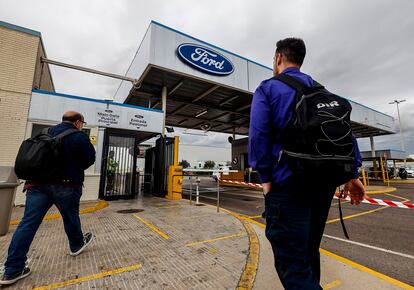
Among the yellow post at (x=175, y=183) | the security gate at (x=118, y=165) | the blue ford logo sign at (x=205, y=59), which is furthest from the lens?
the blue ford logo sign at (x=205, y=59)

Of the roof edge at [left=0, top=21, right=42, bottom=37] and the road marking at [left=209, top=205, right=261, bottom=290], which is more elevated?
the roof edge at [left=0, top=21, right=42, bottom=37]

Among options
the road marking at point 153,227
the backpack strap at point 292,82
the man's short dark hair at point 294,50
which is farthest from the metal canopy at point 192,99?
the backpack strap at point 292,82

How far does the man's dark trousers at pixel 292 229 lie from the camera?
127 centimetres

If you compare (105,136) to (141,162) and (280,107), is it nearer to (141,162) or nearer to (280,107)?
(280,107)

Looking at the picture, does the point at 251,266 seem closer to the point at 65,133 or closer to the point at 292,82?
the point at 292,82

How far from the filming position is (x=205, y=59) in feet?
33.6

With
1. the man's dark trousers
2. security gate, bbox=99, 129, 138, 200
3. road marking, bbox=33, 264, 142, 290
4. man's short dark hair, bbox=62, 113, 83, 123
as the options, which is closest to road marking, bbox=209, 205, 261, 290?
the man's dark trousers

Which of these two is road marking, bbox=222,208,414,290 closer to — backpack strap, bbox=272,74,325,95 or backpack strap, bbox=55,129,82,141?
backpack strap, bbox=272,74,325,95

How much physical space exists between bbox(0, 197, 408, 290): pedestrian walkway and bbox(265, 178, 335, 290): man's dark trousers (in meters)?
1.21

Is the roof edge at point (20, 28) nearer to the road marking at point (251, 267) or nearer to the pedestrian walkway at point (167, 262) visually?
the pedestrian walkway at point (167, 262)

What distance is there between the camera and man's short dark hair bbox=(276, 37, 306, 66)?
65.5 inches

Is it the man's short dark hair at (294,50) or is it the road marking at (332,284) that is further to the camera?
the road marking at (332,284)

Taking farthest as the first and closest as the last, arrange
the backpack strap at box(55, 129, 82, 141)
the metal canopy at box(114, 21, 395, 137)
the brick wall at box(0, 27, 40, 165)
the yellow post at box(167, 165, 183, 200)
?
the metal canopy at box(114, 21, 395, 137), the yellow post at box(167, 165, 183, 200), the brick wall at box(0, 27, 40, 165), the backpack strap at box(55, 129, 82, 141)

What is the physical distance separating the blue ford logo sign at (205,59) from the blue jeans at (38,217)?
825cm
